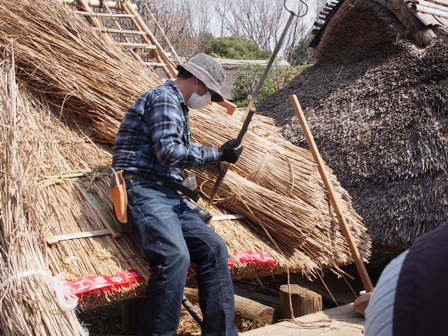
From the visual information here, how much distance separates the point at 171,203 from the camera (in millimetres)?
3143

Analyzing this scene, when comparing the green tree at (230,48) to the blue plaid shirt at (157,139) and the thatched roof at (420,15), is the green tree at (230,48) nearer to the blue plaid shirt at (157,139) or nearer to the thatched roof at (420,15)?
the thatched roof at (420,15)

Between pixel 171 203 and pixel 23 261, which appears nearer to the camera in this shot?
pixel 23 261

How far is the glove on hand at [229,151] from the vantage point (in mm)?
3248

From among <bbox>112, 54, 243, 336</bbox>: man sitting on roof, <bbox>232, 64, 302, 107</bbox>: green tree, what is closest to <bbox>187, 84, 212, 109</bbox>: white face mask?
<bbox>112, 54, 243, 336</bbox>: man sitting on roof

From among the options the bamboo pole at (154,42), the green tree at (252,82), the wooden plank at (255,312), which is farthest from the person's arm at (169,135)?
the green tree at (252,82)

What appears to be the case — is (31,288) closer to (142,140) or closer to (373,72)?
(142,140)

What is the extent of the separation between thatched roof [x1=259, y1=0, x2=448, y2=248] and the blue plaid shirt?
293cm

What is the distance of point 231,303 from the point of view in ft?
9.95

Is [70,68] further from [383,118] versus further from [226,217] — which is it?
[383,118]

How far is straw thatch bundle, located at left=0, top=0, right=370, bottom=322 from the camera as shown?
11.7ft

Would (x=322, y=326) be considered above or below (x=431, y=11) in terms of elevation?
below

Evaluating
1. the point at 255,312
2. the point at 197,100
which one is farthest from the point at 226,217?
the point at 255,312

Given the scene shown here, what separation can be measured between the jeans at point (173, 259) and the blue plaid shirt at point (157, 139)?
0.31 ft

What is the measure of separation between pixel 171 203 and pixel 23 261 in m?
0.79
